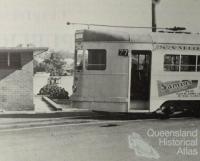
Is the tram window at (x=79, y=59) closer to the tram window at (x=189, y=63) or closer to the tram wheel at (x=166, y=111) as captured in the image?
the tram wheel at (x=166, y=111)

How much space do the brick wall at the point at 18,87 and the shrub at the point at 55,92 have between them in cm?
617

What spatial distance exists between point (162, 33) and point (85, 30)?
8.18 ft

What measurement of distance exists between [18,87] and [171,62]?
5693 mm

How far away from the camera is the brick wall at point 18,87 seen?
56.2 ft

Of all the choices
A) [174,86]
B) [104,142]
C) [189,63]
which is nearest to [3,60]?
[174,86]

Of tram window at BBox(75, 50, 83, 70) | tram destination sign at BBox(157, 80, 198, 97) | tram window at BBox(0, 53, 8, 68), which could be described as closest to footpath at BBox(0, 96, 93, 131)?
tram window at BBox(75, 50, 83, 70)

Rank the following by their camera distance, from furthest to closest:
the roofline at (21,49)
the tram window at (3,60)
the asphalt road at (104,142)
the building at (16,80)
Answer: the building at (16,80) < the tram window at (3,60) < the roofline at (21,49) < the asphalt road at (104,142)

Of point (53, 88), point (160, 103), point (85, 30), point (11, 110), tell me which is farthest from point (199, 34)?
point (53, 88)

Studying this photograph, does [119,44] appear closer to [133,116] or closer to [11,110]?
[133,116]

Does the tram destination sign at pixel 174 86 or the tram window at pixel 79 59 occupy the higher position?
the tram window at pixel 79 59

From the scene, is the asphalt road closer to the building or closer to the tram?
the tram

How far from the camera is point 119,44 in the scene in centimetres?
1470

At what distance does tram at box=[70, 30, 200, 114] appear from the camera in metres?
14.7

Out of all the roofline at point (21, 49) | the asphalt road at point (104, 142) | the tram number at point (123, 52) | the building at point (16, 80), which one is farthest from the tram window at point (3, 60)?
the tram number at point (123, 52)
